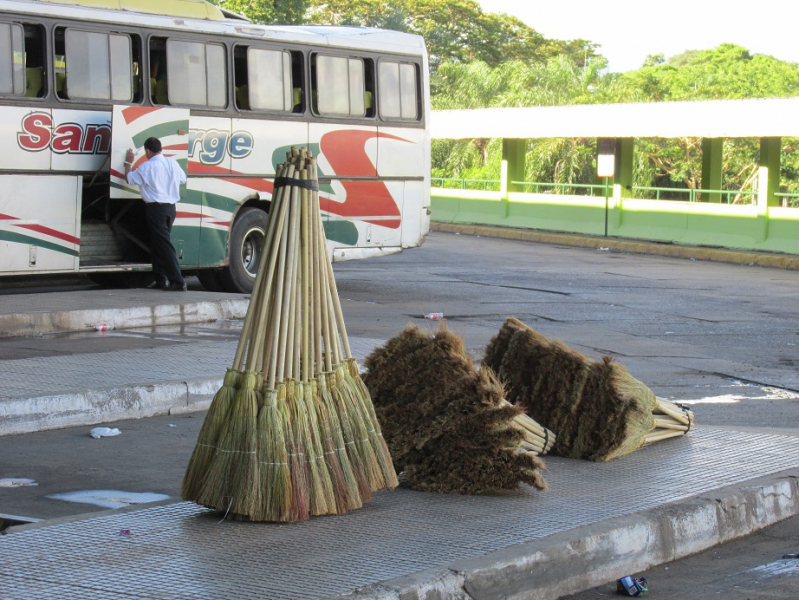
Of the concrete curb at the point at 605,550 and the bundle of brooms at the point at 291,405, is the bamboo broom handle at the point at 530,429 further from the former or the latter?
the bundle of brooms at the point at 291,405

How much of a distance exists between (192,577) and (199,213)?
11.1m

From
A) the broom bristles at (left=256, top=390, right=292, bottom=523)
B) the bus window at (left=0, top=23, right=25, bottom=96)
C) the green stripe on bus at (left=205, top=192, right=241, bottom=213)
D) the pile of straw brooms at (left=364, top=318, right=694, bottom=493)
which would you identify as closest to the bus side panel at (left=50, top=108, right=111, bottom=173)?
the bus window at (left=0, top=23, right=25, bottom=96)

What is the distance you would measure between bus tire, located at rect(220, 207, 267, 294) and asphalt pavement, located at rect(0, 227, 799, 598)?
7.36ft

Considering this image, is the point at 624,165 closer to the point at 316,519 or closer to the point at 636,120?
the point at 636,120

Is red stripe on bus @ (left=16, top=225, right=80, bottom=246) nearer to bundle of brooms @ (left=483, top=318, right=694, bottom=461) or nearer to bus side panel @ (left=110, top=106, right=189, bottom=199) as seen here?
bus side panel @ (left=110, top=106, right=189, bottom=199)

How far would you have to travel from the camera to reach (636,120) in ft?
95.3

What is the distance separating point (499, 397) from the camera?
5449 mm

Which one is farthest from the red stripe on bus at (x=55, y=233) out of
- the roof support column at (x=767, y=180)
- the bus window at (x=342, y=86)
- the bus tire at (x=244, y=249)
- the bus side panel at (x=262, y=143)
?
the roof support column at (x=767, y=180)

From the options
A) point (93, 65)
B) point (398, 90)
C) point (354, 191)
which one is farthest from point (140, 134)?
point (398, 90)

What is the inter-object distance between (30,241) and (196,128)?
2647 millimetres

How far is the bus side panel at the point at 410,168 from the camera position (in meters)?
16.7

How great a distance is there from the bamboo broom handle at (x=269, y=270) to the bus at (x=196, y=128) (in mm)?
8853

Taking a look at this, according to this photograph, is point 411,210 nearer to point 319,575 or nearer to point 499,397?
point 499,397

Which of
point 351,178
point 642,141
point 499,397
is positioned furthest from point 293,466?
point 642,141
